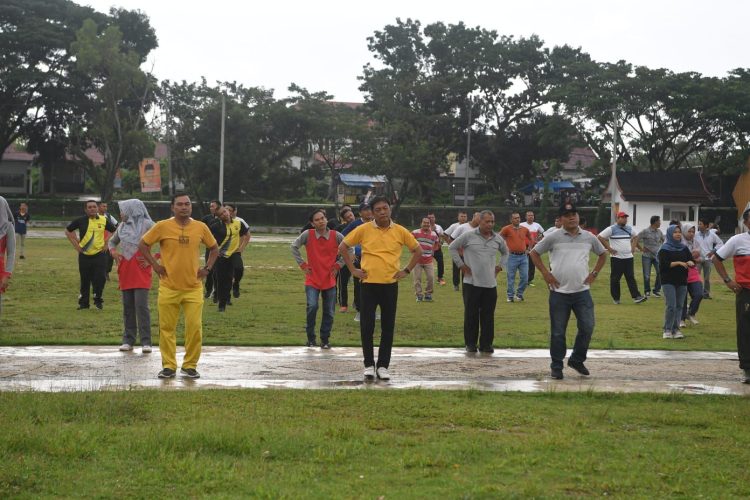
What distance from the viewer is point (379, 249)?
10734 mm

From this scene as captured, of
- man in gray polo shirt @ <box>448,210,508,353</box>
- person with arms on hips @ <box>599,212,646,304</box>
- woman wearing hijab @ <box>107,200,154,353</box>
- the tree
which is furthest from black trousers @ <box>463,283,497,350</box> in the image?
the tree

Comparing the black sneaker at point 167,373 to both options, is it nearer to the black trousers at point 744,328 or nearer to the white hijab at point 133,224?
the white hijab at point 133,224

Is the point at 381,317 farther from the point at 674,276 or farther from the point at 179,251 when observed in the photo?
the point at 674,276

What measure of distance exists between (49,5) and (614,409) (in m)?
67.1

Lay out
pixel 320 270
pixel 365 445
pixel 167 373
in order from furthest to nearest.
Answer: pixel 320 270 < pixel 167 373 < pixel 365 445

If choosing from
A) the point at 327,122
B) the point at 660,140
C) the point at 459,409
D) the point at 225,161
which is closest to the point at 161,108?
the point at 225,161

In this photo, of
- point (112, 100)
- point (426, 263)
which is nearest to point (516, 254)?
point (426, 263)

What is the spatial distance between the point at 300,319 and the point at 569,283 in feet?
21.8

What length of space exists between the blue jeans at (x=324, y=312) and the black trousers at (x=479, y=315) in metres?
1.71

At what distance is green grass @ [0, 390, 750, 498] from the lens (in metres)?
6.00

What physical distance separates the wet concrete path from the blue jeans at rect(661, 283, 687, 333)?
1620 mm

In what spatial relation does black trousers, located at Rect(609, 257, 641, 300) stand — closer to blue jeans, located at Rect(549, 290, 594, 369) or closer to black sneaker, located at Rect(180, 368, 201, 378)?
blue jeans, located at Rect(549, 290, 594, 369)

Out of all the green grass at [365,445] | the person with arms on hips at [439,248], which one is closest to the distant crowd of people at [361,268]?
the green grass at [365,445]

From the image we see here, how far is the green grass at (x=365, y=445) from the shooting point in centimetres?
600
